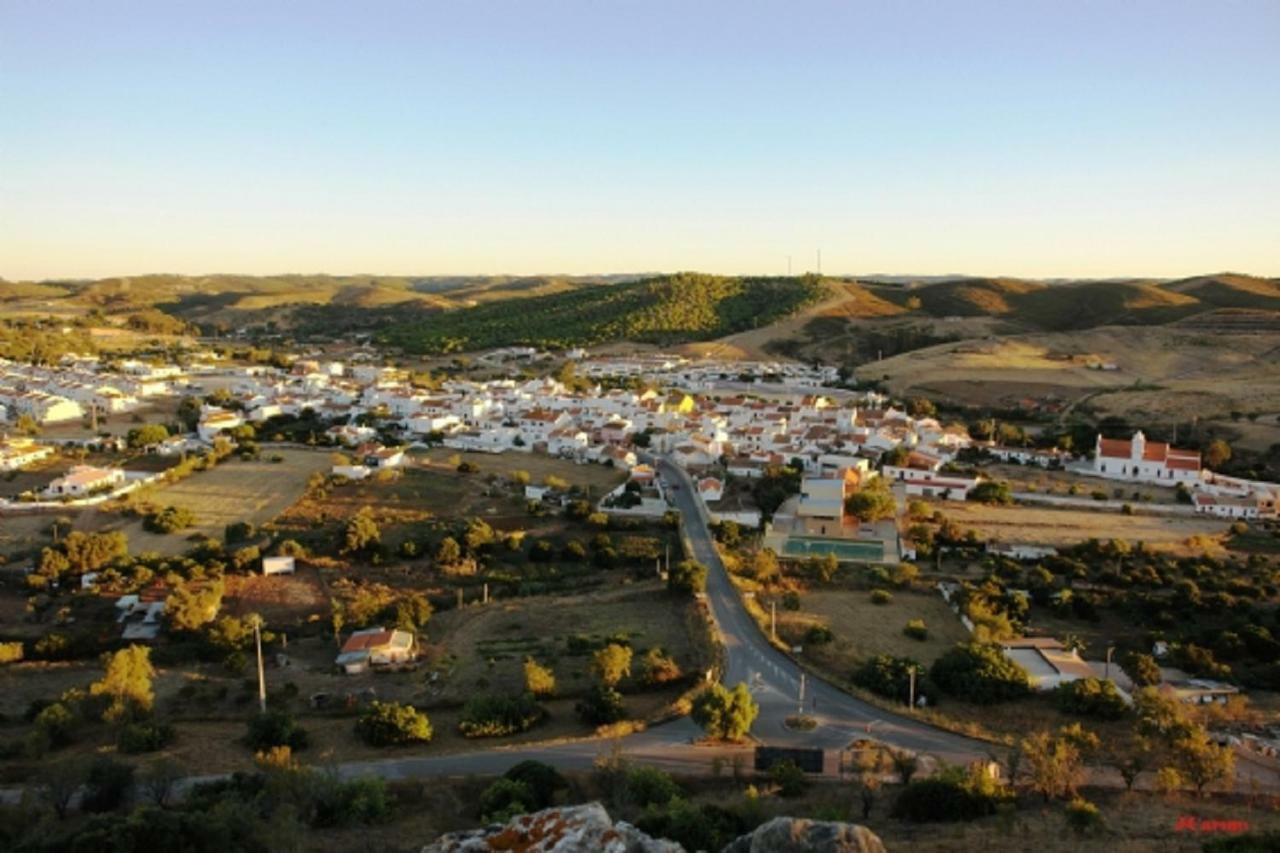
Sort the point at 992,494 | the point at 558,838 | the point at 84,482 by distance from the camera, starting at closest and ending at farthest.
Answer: the point at 558,838, the point at 84,482, the point at 992,494

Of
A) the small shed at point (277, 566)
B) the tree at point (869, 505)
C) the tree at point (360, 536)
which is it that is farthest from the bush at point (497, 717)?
the tree at point (869, 505)

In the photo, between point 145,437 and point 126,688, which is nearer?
point 126,688

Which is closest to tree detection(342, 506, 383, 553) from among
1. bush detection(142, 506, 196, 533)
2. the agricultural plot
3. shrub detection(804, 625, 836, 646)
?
the agricultural plot

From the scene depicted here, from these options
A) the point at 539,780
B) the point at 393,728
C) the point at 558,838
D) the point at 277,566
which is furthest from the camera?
the point at 277,566

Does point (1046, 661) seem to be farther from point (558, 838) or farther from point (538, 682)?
point (558, 838)

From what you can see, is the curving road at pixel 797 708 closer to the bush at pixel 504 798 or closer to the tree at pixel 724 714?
the tree at pixel 724 714

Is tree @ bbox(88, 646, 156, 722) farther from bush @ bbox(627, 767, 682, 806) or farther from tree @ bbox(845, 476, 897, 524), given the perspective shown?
tree @ bbox(845, 476, 897, 524)

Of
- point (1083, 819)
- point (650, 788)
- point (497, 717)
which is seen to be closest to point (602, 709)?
point (497, 717)

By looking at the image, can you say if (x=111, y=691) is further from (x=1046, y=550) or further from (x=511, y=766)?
(x=1046, y=550)
